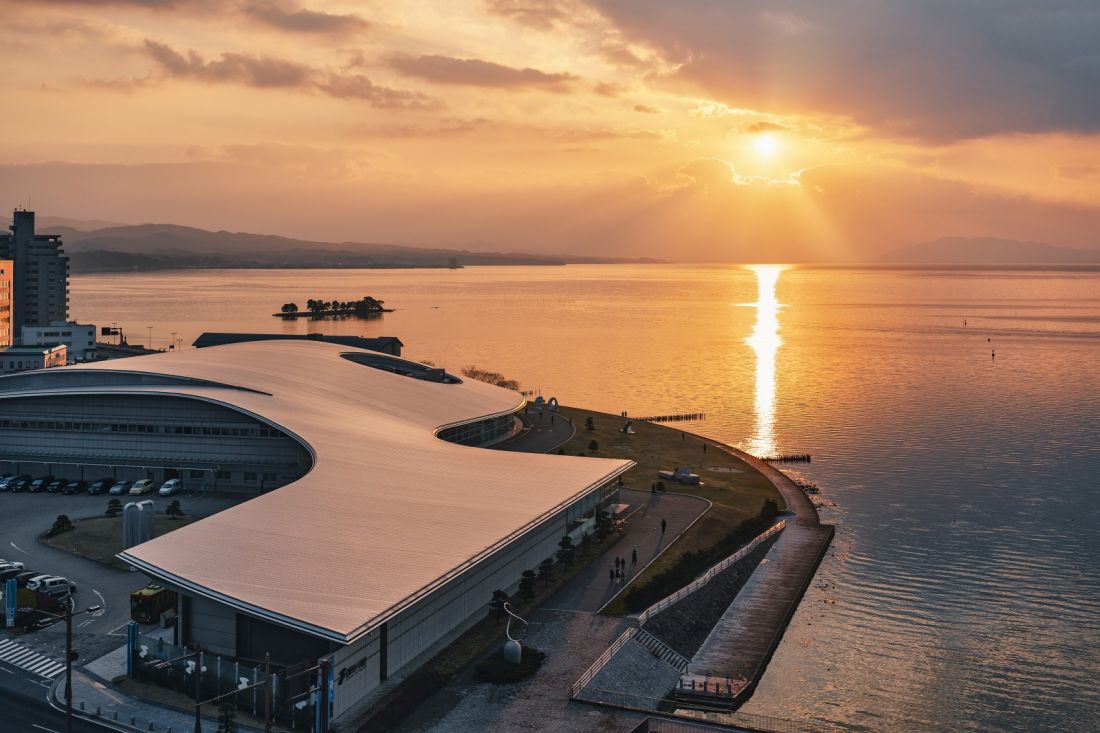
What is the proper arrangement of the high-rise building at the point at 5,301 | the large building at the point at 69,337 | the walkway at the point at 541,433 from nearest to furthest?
the walkway at the point at 541,433 → the large building at the point at 69,337 → the high-rise building at the point at 5,301

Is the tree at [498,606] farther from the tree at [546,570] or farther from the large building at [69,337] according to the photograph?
the large building at [69,337]

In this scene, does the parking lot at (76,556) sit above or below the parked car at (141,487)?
below

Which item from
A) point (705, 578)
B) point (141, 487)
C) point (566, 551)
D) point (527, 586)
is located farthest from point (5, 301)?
point (705, 578)

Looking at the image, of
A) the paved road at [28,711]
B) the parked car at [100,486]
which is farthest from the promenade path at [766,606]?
the parked car at [100,486]

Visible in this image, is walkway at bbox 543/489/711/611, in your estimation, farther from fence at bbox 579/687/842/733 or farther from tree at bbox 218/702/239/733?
tree at bbox 218/702/239/733

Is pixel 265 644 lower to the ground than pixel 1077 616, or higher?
higher

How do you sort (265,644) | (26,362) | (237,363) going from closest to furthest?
(265,644) < (237,363) < (26,362)

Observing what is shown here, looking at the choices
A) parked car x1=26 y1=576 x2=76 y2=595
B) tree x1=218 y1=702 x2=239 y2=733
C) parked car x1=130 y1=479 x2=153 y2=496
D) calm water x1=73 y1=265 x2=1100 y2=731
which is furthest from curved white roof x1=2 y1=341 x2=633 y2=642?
calm water x1=73 y1=265 x2=1100 y2=731

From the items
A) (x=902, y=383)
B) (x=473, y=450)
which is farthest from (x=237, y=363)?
(x=902, y=383)

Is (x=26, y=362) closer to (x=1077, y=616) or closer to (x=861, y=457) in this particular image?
(x=861, y=457)
